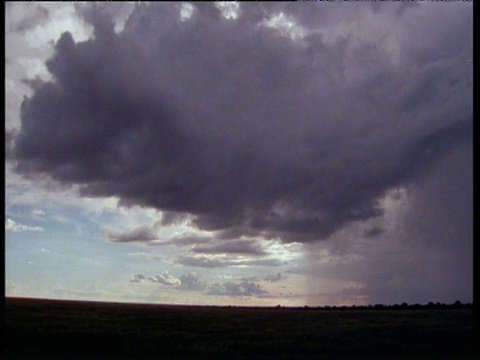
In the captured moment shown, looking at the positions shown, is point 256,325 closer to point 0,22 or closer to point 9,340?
point 9,340

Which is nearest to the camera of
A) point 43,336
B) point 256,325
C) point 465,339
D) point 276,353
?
point 276,353

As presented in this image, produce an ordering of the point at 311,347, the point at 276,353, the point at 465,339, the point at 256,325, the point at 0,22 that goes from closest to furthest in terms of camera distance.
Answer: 1. the point at 0,22
2. the point at 276,353
3. the point at 311,347
4. the point at 465,339
5. the point at 256,325

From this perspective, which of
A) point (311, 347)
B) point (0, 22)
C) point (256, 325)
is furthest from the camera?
point (256, 325)

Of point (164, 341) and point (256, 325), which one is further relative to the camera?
point (256, 325)

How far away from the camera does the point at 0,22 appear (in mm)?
13070

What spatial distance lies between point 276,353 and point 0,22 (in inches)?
585
